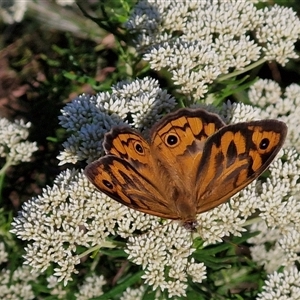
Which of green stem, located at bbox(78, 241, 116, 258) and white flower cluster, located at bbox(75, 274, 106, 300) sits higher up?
green stem, located at bbox(78, 241, 116, 258)

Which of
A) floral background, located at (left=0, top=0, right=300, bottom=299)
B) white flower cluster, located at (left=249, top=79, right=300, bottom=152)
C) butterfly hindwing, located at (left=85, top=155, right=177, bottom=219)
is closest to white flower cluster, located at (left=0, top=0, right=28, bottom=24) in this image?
floral background, located at (left=0, top=0, right=300, bottom=299)

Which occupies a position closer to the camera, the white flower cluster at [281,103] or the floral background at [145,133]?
the floral background at [145,133]

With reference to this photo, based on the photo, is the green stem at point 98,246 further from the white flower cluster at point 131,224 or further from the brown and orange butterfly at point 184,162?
the brown and orange butterfly at point 184,162

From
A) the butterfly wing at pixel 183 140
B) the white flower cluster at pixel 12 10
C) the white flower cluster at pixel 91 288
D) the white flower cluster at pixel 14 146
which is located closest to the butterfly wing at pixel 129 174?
the butterfly wing at pixel 183 140

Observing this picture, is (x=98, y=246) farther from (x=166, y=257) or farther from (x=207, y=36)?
(x=207, y=36)

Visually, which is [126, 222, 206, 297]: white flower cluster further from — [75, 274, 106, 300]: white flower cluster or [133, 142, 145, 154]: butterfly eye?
[75, 274, 106, 300]: white flower cluster

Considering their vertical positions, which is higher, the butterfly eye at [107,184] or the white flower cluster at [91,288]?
the butterfly eye at [107,184]

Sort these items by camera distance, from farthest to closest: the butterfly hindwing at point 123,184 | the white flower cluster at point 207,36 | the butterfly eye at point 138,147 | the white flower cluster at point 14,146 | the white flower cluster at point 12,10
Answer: the white flower cluster at point 12,10 → the white flower cluster at point 14,146 → the white flower cluster at point 207,36 → the butterfly eye at point 138,147 → the butterfly hindwing at point 123,184
